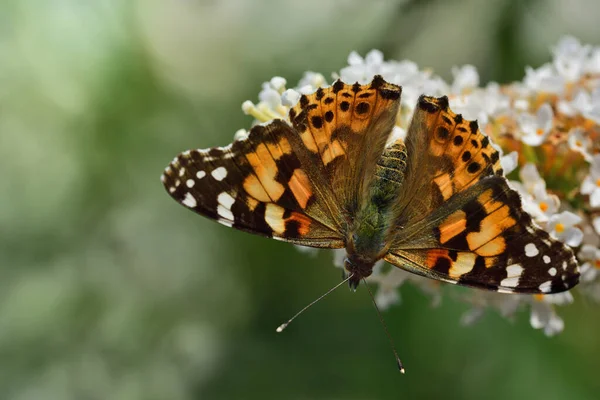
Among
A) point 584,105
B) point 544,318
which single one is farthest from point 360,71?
point 544,318

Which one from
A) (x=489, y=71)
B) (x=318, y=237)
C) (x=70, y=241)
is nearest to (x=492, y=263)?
(x=318, y=237)

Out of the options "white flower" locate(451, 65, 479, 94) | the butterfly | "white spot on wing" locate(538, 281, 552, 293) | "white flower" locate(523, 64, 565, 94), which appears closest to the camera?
"white spot on wing" locate(538, 281, 552, 293)

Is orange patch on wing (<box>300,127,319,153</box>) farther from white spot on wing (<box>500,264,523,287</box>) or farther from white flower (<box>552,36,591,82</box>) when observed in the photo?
white flower (<box>552,36,591,82</box>)

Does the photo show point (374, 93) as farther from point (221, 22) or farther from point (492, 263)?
point (221, 22)

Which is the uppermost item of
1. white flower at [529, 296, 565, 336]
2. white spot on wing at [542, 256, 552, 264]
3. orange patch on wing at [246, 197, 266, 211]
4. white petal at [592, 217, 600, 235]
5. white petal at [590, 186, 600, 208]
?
orange patch on wing at [246, 197, 266, 211]

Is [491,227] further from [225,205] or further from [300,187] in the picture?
[225,205]

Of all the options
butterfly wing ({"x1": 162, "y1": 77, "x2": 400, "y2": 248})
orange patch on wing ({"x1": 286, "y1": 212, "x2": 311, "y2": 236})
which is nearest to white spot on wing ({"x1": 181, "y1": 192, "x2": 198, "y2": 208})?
butterfly wing ({"x1": 162, "y1": 77, "x2": 400, "y2": 248})
